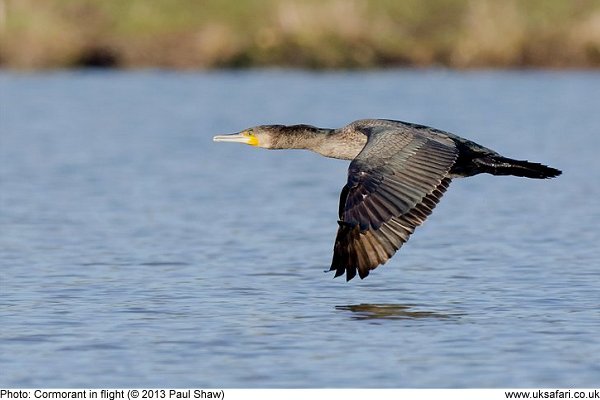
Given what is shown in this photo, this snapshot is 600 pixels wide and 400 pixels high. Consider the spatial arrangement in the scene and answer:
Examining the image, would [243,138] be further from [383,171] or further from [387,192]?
[387,192]

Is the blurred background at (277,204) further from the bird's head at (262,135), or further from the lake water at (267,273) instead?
the bird's head at (262,135)

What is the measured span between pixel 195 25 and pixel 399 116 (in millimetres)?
11908

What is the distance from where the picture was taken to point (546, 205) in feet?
52.8

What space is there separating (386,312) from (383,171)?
121 centimetres

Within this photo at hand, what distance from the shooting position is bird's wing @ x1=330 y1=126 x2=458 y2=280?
920cm

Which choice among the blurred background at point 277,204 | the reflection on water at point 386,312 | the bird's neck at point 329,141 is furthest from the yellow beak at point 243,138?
the reflection on water at point 386,312

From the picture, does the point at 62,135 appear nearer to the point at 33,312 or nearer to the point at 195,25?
the point at 195,25

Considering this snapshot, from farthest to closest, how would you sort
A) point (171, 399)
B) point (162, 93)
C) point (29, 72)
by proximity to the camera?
point (29, 72)
point (162, 93)
point (171, 399)

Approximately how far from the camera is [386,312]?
33.6 feet

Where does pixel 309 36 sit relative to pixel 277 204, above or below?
above

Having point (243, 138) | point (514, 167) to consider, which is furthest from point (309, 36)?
point (514, 167)

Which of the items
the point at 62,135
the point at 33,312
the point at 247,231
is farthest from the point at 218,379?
the point at 62,135

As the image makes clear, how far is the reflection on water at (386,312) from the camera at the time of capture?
10.0 metres

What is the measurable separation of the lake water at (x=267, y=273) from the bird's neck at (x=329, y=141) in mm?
1049
